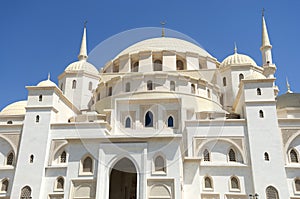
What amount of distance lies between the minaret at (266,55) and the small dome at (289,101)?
377cm

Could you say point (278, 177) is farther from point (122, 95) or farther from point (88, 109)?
point (88, 109)

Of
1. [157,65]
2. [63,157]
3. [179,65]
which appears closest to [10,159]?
[63,157]

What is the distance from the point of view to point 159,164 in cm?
2038

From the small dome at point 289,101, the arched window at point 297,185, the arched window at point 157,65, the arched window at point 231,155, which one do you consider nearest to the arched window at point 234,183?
the arched window at point 231,155

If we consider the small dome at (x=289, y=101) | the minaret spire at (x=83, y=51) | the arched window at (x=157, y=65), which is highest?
the minaret spire at (x=83, y=51)

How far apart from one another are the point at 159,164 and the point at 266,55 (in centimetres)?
2069

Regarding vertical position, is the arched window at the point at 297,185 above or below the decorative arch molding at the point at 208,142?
below

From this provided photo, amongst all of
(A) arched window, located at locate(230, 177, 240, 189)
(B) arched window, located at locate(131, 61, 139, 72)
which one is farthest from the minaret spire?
(A) arched window, located at locate(230, 177, 240, 189)

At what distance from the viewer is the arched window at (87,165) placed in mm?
21562

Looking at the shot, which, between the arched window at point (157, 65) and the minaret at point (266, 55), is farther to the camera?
the minaret at point (266, 55)

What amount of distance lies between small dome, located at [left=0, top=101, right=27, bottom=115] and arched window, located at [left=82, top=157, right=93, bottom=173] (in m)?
12.3

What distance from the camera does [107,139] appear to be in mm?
21016

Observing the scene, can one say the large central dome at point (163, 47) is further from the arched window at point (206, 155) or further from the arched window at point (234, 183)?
the arched window at point (234, 183)

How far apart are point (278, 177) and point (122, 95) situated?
47.3 feet
